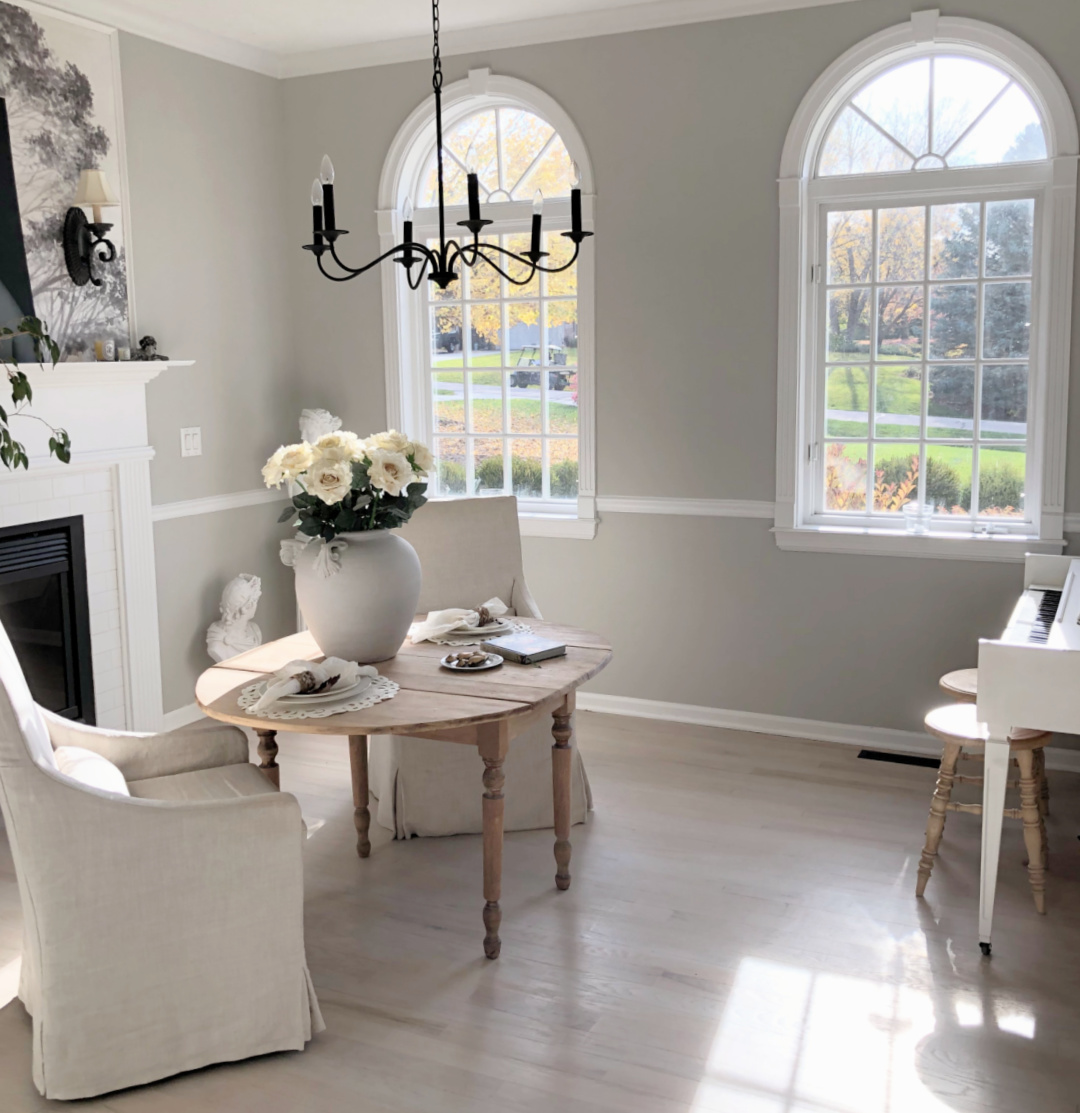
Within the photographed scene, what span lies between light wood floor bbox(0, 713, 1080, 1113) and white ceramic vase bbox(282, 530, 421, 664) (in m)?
0.76

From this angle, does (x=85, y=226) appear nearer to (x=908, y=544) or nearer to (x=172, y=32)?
(x=172, y=32)

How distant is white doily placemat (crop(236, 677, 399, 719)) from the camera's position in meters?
2.55

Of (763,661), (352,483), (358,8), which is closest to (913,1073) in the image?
(352,483)

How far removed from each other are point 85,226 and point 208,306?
749mm

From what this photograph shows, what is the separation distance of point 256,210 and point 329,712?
306 cm

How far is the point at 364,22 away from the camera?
4.41 meters

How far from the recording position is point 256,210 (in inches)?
192

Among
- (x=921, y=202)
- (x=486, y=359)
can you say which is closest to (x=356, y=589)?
(x=486, y=359)

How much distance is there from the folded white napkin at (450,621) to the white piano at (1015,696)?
139 cm

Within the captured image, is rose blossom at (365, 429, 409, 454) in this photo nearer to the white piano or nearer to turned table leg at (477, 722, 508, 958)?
turned table leg at (477, 722, 508, 958)

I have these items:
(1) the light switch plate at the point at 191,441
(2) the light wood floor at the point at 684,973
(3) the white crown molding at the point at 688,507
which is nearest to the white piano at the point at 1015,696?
(2) the light wood floor at the point at 684,973

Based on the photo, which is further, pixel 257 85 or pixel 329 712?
pixel 257 85

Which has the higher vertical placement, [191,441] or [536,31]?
[536,31]

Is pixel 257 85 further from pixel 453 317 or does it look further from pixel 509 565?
pixel 509 565
